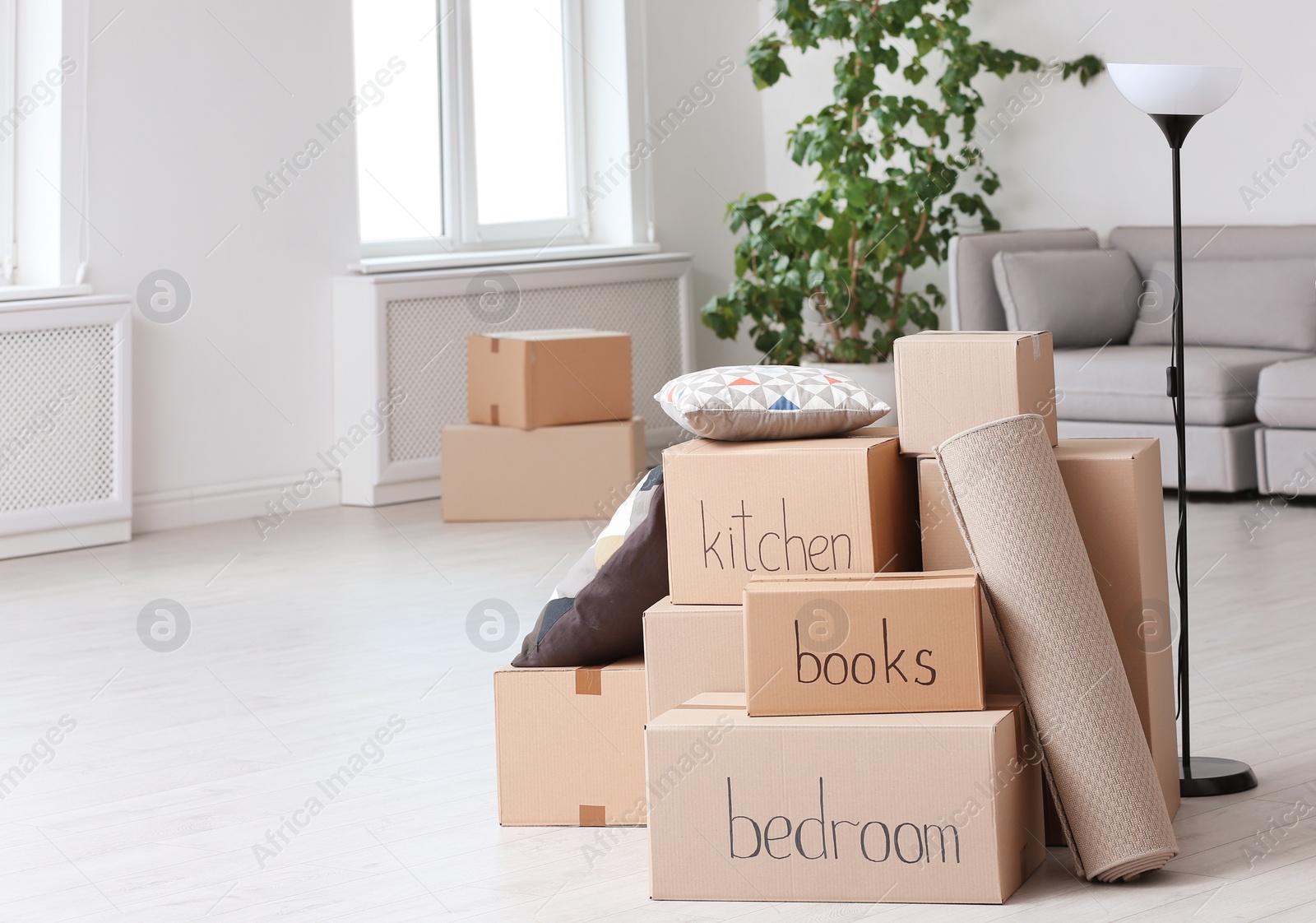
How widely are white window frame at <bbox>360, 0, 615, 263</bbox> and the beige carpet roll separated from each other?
409 centimetres

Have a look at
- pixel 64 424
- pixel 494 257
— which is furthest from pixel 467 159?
pixel 64 424

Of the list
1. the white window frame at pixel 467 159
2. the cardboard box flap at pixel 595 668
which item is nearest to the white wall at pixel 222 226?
the white window frame at pixel 467 159

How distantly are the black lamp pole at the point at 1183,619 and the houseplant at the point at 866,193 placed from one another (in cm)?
348

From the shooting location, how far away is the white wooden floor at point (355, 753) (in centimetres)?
217

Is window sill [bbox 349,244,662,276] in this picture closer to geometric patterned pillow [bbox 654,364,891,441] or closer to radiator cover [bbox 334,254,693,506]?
radiator cover [bbox 334,254,693,506]

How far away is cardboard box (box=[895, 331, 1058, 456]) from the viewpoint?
235 centimetres

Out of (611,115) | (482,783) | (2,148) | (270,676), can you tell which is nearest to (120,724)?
(270,676)

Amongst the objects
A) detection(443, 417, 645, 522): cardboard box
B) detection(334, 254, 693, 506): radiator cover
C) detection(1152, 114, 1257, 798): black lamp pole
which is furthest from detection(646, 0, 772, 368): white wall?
detection(1152, 114, 1257, 798): black lamp pole

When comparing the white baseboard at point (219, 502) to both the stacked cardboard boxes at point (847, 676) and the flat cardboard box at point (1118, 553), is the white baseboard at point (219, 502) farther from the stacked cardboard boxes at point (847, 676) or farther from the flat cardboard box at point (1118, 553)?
the flat cardboard box at point (1118, 553)

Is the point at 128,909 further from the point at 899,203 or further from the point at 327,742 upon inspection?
the point at 899,203

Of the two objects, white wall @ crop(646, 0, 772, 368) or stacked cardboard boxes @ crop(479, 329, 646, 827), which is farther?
white wall @ crop(646, 0, 772, 368)

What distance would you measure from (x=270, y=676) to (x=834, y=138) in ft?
11.3

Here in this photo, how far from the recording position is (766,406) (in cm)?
239

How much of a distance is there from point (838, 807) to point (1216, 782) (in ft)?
2.45
